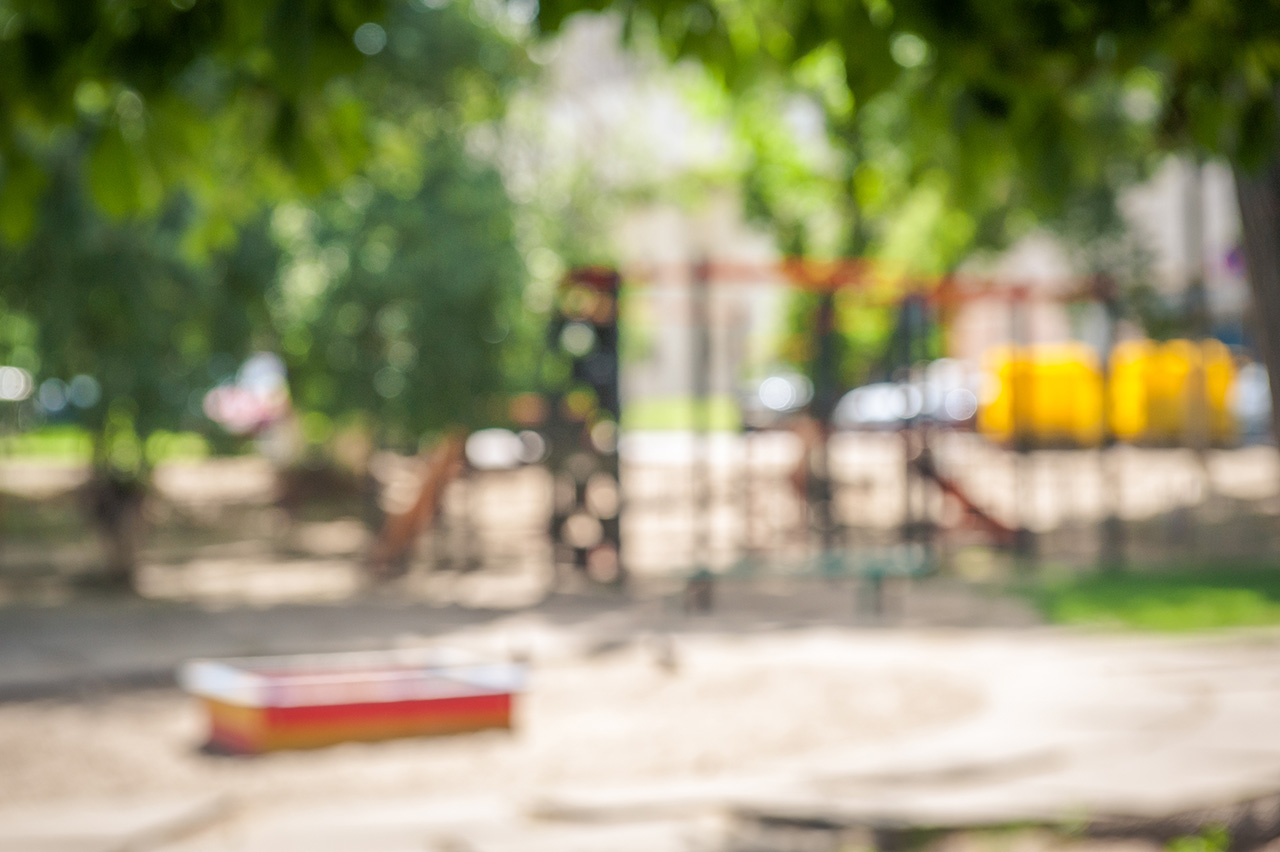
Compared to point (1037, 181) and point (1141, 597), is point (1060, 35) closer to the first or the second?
point (1037, 181)

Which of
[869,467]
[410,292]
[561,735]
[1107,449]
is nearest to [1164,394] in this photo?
[869,467]

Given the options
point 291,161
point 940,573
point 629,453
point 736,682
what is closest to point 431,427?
point 940,573

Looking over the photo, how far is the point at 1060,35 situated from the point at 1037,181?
0.39 metres

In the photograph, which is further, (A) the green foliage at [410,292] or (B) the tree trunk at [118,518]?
(A) the green foliage at [410,292]

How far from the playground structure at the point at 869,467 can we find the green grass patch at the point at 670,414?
1186cm

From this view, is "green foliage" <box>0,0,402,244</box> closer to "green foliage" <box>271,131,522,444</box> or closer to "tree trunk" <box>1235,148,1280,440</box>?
"tree trunk" <box>1235,148,1280,440</box>

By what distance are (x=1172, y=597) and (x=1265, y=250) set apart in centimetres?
858

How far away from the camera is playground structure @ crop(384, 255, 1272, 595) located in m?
13.2

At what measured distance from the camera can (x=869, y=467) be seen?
2758cm

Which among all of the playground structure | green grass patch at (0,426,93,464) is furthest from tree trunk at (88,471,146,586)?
green grass patch at (0,426,93,464)

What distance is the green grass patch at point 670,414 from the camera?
4153 centimetres

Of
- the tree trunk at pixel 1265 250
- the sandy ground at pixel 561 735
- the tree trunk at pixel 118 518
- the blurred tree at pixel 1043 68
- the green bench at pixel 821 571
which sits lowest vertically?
the sandy ground at pixel 561 735

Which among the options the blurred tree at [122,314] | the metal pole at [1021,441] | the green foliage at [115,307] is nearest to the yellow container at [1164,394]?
the metal pole at [1021,441]

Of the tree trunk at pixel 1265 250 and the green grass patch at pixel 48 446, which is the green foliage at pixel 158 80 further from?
the green grass patch at pixel 48 446
